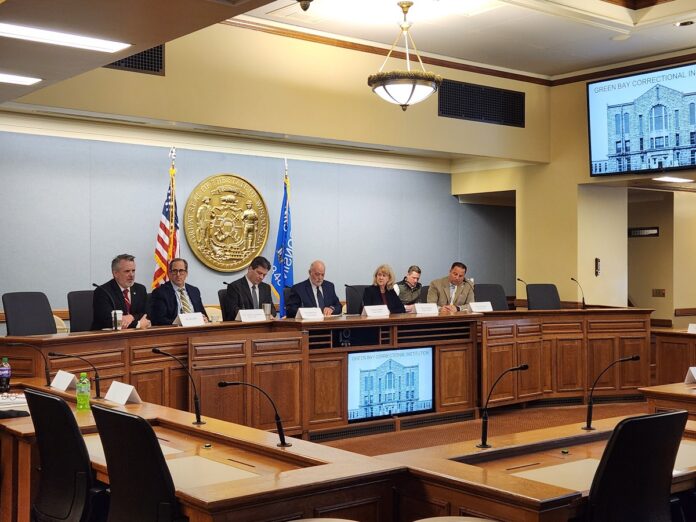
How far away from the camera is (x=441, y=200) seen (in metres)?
12.6

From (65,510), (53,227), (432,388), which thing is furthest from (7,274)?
(65,510)

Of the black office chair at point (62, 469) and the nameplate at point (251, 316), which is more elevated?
the nameplate at point (251, 316)

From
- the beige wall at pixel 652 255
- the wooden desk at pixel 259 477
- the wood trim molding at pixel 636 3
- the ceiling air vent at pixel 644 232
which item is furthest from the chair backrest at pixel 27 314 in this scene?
the ceiling air vent at pixel 644 232

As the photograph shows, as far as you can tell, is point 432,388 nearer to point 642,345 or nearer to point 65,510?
point 642,345

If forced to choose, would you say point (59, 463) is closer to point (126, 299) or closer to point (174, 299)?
point (126, 299)

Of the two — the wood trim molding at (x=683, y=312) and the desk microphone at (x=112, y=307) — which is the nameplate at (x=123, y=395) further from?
the wood trim molding at (x=683, y=312)

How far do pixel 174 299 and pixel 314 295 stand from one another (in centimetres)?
157

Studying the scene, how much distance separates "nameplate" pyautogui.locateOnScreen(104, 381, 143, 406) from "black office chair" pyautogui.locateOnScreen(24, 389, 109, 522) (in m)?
0.85

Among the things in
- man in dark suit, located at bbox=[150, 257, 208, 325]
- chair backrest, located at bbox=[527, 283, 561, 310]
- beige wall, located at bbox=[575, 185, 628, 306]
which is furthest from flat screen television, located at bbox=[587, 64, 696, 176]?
man in dark suit, located at bbox=[150, 257, 208, 325]

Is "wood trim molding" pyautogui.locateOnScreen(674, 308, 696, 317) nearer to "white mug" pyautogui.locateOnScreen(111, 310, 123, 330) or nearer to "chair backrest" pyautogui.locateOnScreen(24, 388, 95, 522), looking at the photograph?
"white mug" pyautogui.locateOnScreen(111, 310, 123, 330)

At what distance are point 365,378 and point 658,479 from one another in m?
4.80

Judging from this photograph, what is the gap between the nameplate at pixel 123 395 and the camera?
463 cm

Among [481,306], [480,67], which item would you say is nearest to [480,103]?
[480,67]

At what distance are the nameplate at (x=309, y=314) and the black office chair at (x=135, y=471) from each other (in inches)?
175
